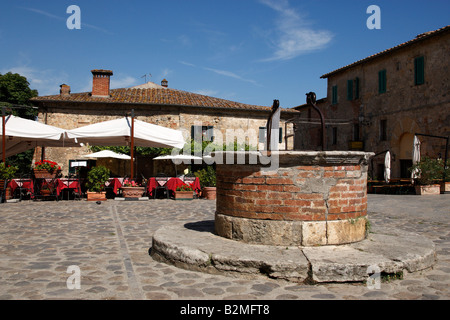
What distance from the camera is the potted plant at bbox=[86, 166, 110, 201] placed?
11008 millimetres

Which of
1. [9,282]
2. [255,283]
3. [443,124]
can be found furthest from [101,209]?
[443,124]

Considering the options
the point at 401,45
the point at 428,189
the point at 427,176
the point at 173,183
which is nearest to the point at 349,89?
the point at 401,45

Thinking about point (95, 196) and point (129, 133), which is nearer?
point (95, 196)

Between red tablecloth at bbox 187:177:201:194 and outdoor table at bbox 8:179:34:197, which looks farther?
red tablecloth at bbox 187:177:201:194

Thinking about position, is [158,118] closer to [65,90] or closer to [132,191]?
[65,90]

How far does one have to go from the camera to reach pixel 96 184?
11.1 metres

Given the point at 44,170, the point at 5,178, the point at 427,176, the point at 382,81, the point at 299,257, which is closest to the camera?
the point at 299,257

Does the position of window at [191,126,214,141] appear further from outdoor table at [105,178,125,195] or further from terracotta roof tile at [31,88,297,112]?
outdoor table at [105,178,125,195]

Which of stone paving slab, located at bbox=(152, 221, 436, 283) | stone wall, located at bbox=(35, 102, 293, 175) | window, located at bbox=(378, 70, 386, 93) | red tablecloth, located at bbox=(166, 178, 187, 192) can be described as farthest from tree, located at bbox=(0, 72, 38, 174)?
stone paving slab, located at bbox=(152, 221, 436, 283)

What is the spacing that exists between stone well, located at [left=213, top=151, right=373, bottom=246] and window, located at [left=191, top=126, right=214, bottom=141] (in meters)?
17.2

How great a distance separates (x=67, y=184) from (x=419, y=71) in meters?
17.4

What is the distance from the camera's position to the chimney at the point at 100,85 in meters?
21.1

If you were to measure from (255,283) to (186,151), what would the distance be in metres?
16.2
